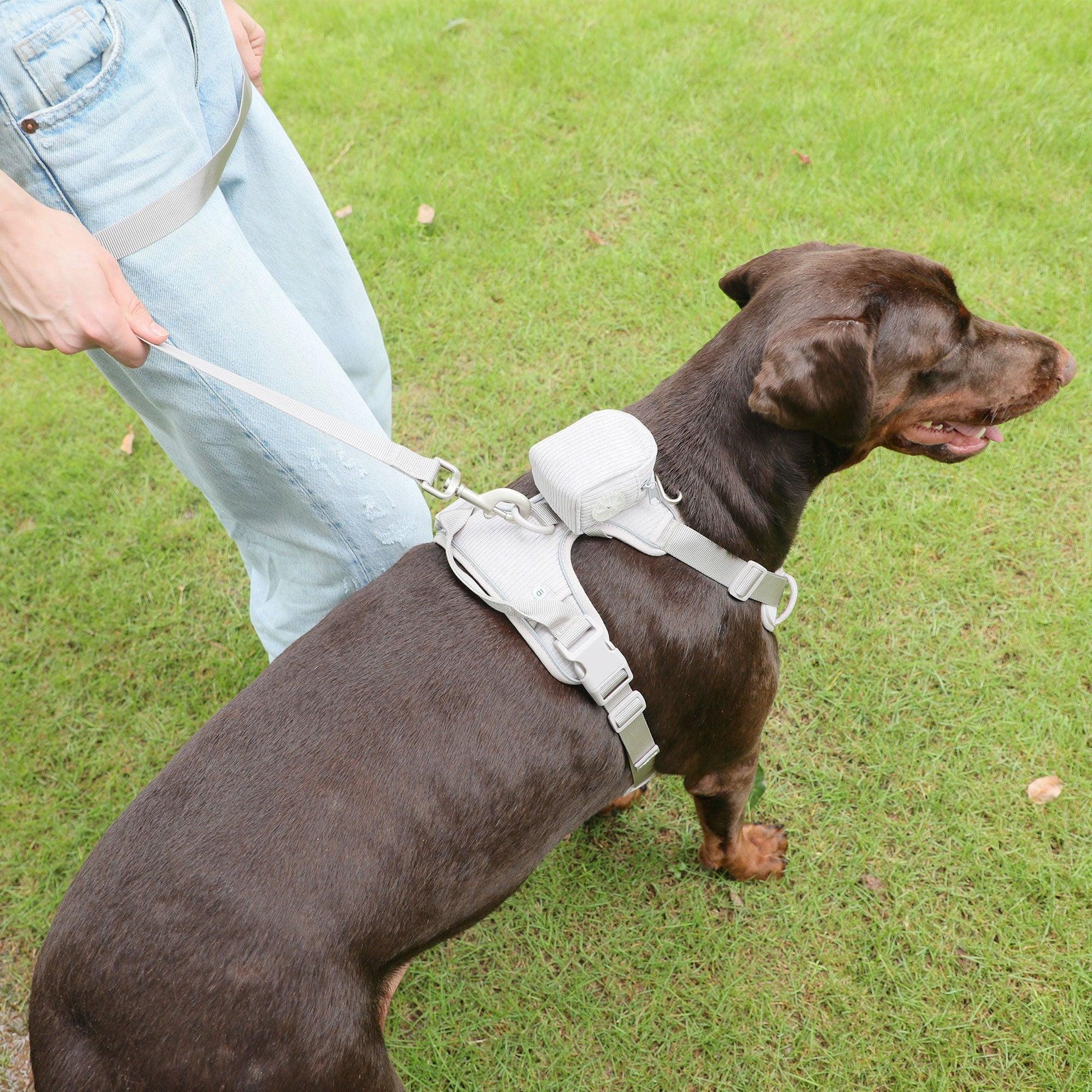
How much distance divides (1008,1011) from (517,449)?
2792mm

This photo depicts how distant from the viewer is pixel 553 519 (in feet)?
6.63

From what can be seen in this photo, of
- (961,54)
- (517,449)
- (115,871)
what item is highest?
(115,871)

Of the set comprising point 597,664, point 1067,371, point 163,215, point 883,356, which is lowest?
point 1067,371

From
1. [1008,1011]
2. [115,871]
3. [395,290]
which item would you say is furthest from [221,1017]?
[395,290]

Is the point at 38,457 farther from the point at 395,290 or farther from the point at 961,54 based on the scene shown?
the point at 961,54

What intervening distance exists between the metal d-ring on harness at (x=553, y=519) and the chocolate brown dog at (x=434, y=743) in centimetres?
6

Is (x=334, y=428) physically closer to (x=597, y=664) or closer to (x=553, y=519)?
(x=553, y=519)

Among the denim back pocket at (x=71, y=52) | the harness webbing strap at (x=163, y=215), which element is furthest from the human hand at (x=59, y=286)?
the denim back pocket at (x=71, y=52)

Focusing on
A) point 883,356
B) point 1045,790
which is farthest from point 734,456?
point 1045,790

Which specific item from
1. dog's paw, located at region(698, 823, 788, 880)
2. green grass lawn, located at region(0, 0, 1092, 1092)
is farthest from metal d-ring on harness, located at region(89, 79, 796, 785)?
green grass lawn, located at region(0, 0, 1092, 1092)

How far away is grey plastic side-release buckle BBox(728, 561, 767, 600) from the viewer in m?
2.09

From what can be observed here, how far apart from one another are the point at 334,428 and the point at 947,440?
1.68 meters

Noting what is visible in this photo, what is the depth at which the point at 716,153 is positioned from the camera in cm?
482

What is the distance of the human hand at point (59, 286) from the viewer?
1.55 m
